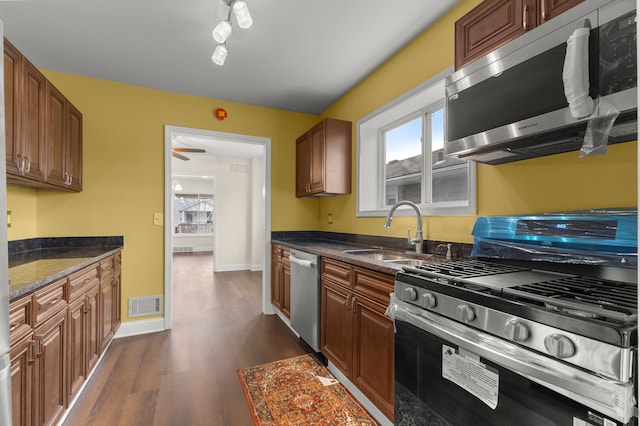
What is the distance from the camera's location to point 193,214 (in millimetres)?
9922

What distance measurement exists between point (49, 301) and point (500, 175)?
8.27ft

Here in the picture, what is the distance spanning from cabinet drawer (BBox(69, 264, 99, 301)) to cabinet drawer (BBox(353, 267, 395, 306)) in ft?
5.66

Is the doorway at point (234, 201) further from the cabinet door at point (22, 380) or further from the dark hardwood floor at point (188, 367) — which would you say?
the cabinet door at point (22, 380)

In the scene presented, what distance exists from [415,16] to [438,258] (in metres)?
1.71

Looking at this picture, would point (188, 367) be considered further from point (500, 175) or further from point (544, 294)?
point (500, 175)

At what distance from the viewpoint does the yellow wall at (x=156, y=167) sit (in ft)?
6.88

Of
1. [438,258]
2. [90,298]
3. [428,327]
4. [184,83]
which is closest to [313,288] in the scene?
[438,258]

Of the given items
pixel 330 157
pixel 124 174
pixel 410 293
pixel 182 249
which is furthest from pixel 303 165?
pixel 182 249

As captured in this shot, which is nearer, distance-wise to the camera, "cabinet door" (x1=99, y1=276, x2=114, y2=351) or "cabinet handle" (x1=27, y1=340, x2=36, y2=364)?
"cabinet handle" (x1=27, y1=340, x2=36, y2=364)

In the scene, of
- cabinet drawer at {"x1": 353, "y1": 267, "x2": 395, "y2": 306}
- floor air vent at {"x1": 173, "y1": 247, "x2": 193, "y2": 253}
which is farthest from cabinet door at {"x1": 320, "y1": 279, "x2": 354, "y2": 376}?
floor air vent at {"x1": 173, "y1": 247, "x2": 193, "y2": 253}

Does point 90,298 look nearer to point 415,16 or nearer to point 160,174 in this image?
point 160,174

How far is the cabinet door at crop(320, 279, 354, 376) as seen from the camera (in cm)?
193

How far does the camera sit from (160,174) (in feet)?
10.6

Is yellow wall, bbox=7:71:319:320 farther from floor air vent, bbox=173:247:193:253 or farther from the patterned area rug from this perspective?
floor air vent, bbox=173:247:193:253
